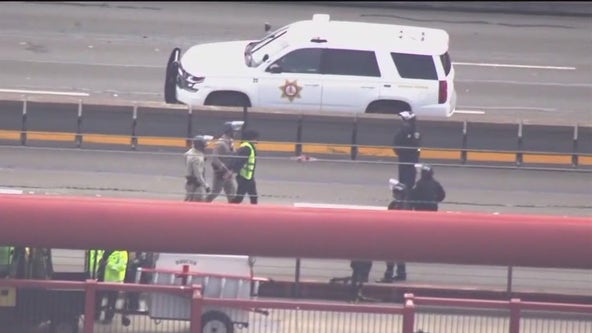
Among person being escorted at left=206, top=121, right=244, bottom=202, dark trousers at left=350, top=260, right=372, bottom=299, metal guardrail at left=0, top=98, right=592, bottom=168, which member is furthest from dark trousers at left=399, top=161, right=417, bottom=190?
dark trousers at left=350, top=260, right=372, bottom=299

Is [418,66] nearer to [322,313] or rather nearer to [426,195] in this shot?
[426,195]

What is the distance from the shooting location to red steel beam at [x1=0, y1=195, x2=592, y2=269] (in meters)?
9.62

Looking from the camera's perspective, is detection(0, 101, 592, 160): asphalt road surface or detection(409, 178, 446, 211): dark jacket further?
detection(0, 101, 592, 160): asphalt road surface

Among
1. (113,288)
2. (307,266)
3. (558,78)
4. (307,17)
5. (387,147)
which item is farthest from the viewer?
(307,17)

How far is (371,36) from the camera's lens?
2164 centimetres

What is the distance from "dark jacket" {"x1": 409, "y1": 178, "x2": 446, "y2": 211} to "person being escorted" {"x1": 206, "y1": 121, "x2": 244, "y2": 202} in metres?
2.01

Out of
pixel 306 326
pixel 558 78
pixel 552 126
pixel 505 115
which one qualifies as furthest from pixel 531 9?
pixel 306 326

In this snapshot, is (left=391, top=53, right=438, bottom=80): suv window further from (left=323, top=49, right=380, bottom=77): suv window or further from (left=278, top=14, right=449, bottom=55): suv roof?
(left=323, top=49, right=380, bottom=77): suv window

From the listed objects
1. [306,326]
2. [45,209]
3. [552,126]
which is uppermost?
[552,126]

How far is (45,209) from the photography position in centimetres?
963

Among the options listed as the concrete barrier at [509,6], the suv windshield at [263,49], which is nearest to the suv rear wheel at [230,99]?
the suv windshield at [263,49]

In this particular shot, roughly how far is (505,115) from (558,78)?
281 centimetres

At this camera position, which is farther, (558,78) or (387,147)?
(558,78)

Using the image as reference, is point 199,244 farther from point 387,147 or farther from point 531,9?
point 531,9
